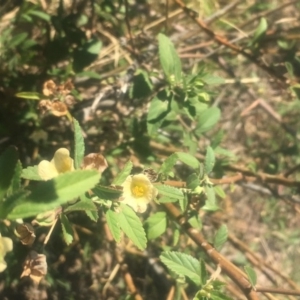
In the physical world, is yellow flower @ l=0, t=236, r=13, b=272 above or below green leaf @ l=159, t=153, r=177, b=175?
above

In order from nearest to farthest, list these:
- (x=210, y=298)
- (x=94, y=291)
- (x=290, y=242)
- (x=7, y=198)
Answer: (x=7, y=198), (x=210, y=298), (x=94, y=291), (x=290, y=242)

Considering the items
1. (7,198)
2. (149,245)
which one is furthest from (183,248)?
(7,198)

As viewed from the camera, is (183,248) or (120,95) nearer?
(120,95)

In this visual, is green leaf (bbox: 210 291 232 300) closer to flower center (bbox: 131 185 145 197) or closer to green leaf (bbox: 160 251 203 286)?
green leaf (bbox: 160 251 203 286)

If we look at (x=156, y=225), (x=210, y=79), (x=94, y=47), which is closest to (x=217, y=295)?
(x=156, y=225)

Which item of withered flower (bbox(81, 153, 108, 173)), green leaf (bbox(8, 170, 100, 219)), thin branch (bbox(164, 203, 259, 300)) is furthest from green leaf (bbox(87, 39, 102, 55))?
green leaf (bbox(8, 170, 100, 219))

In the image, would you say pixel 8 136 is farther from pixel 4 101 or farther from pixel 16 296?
pixel 16 296
